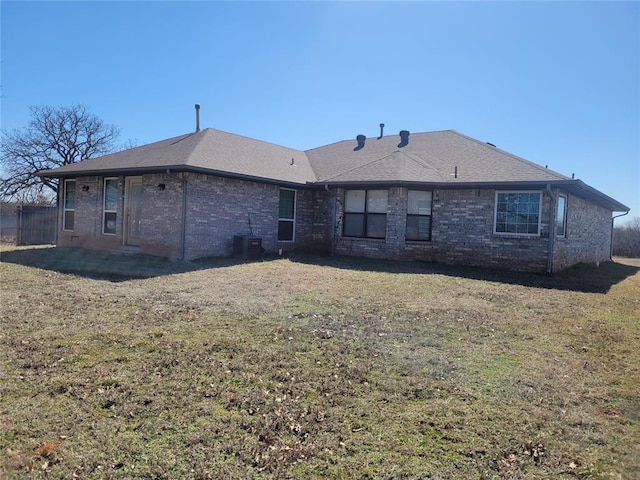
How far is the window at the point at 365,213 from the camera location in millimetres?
14367

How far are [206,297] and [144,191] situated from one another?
6980mm

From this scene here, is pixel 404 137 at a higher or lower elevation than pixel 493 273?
higher

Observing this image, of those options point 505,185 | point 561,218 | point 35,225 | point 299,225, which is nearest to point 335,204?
point 299,225

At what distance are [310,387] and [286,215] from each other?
11.9 meters

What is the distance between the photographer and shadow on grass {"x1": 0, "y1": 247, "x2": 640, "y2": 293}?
1013 centimetres

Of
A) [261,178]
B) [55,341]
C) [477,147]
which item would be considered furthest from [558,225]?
[55,341]

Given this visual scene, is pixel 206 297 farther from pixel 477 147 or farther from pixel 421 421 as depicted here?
pixel 477 147

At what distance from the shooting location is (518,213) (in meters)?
12.6

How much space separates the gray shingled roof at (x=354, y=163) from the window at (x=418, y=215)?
2.17ft

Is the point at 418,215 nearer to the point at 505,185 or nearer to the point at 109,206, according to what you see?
the point at 505,185

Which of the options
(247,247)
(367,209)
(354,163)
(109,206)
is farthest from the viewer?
(354,163)

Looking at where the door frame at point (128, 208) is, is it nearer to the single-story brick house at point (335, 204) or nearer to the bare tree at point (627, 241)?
the single-story brick house at point (335, 204)

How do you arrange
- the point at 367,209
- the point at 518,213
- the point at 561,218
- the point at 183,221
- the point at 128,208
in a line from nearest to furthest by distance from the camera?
the point at 183,221
the point at 518,213
the point at 561,218
the point at 128,208
the point at 367,209

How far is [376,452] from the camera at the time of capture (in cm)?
285
